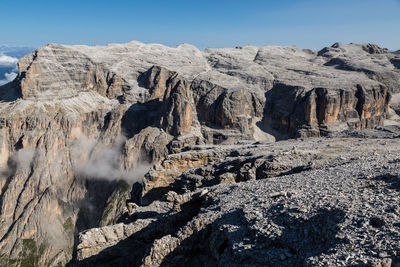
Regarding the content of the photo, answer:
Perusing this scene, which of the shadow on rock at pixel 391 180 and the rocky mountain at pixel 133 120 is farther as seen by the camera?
the rocky mountain at pixel 133 120

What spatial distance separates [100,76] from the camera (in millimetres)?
152250

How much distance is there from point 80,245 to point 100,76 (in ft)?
A: 458

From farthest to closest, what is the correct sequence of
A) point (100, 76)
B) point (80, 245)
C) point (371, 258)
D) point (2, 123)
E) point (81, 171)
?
point (100, 76) < point (81, 171) < point (2, 123) < point (80, 245) < point (371, 258)

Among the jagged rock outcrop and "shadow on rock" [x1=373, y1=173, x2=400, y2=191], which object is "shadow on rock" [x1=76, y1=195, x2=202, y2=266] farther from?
"shadow on rock" [x1=373, y1=173, x2=400, y2=191]

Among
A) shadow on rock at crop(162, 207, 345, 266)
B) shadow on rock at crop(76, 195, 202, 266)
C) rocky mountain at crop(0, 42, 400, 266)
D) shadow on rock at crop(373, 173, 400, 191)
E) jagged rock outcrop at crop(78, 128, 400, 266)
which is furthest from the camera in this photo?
rocky mountain at crop(0, 42, 400, 266)

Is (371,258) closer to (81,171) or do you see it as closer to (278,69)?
(81,171)

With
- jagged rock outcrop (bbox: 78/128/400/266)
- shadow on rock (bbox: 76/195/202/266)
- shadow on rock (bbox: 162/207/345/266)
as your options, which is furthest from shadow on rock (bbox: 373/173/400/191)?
shadow on rock (bbox: 76/195/202/266)

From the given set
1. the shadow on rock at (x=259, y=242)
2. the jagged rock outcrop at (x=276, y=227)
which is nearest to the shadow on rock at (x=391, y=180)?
the jagged rock outcrop at (x=276, y=227)

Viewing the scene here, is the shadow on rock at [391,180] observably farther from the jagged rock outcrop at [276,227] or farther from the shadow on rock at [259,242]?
the shadow on rock at [259,242]

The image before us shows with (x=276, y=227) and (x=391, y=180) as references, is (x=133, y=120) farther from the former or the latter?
(x=276, y=227)

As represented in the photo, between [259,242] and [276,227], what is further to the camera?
[276,227]

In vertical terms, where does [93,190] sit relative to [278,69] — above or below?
below

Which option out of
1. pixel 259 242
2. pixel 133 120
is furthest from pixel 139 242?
pixel 133 120

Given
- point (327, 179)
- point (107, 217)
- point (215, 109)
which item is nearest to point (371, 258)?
point (327, 179)
